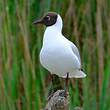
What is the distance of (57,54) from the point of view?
147cm

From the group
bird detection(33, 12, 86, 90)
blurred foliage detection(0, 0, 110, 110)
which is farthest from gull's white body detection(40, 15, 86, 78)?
blurred foliage detection(0, 0, 110, 110)

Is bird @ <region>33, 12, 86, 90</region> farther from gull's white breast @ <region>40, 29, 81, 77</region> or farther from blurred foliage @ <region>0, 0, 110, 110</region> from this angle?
blurred foliage @ <region>0, 0, 110, 110</region>

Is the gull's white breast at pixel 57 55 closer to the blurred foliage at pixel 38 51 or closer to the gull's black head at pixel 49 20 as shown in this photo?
the gull's black head at pixel 49 20

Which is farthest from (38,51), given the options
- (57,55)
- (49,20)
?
(57,55)

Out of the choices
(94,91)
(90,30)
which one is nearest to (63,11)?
(90,30)

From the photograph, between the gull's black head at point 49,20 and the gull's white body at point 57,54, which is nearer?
the gull's white body at point 57,54

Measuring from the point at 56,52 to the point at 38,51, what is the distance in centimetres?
56

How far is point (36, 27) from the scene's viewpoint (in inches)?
82.7

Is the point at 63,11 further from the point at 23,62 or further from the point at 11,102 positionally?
the point at 11,102

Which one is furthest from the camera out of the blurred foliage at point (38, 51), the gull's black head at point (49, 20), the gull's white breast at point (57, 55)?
the blurred foliage at point (38, 51)

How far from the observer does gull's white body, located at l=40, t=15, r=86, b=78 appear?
1.47 metres

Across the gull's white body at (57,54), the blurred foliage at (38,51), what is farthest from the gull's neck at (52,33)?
the blurred foliage at (38,51)

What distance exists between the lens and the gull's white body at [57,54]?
1469mm

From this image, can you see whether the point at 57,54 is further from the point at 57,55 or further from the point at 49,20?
the point at 49,20
